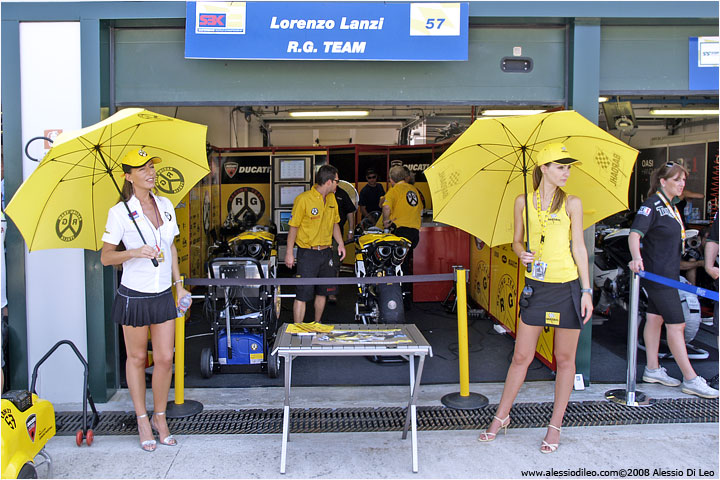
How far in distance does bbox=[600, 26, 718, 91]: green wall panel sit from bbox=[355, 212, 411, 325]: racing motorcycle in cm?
206

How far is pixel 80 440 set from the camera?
11.4 feet

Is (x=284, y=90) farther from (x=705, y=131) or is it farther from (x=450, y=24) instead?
(x=705, y=131)

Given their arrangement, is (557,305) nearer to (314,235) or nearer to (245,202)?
(314,235)

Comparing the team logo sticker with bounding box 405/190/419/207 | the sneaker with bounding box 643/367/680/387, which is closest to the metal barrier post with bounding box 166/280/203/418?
the sneaker with bounding box 643/367/680/387

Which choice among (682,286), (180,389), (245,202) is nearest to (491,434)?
(682,286)

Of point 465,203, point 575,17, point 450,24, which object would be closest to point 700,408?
point 465,203

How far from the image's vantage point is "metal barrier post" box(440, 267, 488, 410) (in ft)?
12.3

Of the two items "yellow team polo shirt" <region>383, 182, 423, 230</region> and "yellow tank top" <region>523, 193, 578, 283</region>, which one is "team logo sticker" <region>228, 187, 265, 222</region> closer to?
"yellow team polo shirt" <region>383, 182, 423, 230</region>

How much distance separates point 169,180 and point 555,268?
2446 mm

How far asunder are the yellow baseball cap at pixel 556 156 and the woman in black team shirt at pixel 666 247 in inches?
53.3

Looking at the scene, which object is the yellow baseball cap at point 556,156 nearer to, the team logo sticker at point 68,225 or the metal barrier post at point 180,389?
the metal barrier post at point 180,389

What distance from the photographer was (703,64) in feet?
14.3

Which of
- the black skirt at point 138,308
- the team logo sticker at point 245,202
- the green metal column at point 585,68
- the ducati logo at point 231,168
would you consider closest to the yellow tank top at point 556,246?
the green metal column at point 585,68

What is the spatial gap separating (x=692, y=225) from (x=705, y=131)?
623 centimetres
